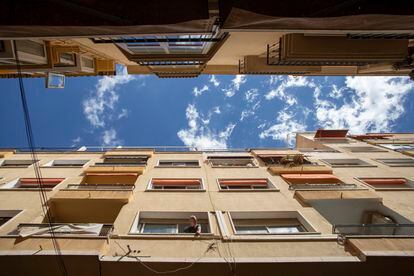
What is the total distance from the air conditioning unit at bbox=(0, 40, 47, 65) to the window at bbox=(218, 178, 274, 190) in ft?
32.2

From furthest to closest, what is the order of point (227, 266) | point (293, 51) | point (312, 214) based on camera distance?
1. point (312, 214)
2. point (293, 51)
3. point (227, 266)

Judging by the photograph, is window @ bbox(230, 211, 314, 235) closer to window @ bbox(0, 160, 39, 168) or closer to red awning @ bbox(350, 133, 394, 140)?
window @ bbox(0, 160, 39, 168)

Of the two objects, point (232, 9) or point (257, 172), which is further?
point (257, 172)

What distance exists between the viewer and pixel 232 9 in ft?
9.95

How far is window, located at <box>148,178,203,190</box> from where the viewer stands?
13.6 m

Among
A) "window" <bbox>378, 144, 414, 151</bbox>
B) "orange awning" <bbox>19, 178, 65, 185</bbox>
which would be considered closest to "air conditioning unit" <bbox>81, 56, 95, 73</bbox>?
"orange awning" <bbox>19, 178, 65, 185</bbox>

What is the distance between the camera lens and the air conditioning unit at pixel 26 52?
27.8 ft

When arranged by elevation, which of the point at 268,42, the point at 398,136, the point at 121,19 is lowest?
the point at 398,136

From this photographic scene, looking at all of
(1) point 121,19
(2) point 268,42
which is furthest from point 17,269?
(2) point 268,42

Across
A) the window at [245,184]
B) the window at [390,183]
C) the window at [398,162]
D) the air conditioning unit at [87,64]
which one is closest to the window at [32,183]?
the air conditioning unit at [87,64]

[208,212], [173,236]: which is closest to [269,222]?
[208,212]

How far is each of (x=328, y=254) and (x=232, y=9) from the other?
732cm

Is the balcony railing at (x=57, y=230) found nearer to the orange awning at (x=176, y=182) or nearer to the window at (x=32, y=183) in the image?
the orange awning at (x=176, y=182)

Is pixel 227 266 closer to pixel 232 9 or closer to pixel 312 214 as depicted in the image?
pixel 312 214
